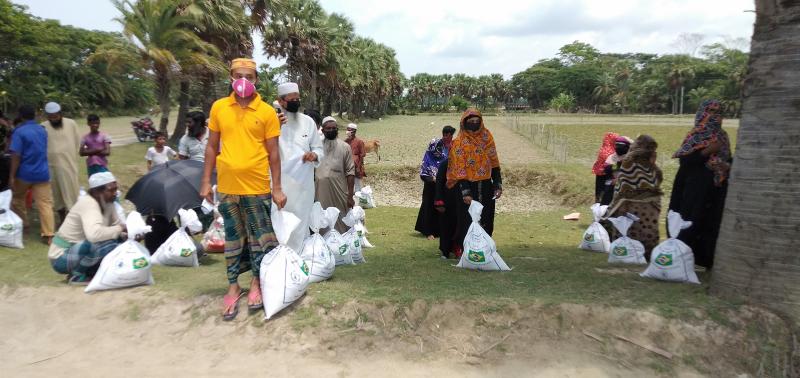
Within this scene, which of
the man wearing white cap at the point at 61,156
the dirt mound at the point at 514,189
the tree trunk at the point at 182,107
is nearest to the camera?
the man wearing white cap at the point at 61,156

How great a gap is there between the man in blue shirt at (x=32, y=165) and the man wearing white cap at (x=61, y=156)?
0.74 feet

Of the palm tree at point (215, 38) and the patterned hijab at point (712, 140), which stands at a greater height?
Answer: the palm tree at point (215, 38)

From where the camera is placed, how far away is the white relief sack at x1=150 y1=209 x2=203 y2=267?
5.43 m

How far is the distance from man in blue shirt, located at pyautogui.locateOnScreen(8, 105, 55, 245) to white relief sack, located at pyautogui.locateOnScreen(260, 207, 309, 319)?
4.07m

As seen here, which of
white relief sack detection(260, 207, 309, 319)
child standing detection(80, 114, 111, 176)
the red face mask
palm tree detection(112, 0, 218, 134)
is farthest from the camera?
palm tree detection(112, 0, 218, 134)

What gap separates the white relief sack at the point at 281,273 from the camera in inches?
157

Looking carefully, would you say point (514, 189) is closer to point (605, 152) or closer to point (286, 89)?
point (605, 152)

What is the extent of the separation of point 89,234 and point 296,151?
187 cm

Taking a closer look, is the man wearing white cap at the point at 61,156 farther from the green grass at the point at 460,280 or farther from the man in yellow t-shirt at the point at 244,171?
the man in yellow t-shirt at the point at 244,171

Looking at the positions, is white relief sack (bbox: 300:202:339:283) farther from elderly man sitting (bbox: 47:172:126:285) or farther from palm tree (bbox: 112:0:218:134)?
palm tree (bbox: 112:0:218:134)

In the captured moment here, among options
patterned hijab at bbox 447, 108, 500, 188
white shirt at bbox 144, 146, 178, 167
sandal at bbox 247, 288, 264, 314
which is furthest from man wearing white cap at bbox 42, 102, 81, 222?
patterned hijab at bbox 447, 108, 500, 188

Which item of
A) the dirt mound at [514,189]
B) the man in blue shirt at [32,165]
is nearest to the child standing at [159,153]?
the man in blue shirt at [32,165]

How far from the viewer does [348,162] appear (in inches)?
248

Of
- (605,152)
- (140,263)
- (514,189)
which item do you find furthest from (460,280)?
(514,189)
